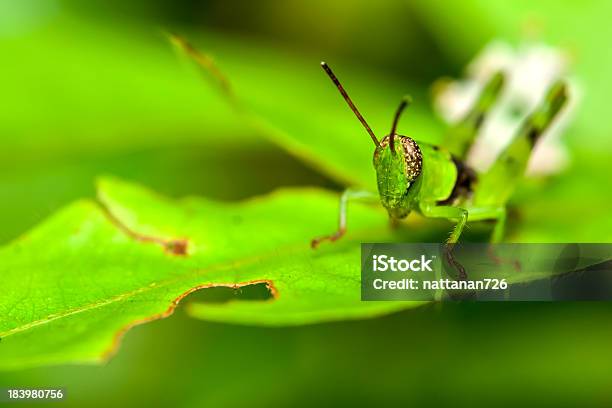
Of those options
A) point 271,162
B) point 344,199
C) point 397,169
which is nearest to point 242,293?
point 344,199

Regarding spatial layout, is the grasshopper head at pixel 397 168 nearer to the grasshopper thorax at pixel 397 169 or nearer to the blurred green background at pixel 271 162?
the grasshopper thorax at pixel 397 169

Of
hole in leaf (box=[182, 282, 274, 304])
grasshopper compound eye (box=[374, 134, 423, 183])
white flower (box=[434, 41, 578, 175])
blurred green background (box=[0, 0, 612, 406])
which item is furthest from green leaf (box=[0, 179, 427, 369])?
white flower (box=[434, 41, 578, 175])

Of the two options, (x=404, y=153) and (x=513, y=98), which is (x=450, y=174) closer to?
(x=404, y=153)

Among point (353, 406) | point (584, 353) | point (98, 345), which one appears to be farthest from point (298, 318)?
point (584, 353)

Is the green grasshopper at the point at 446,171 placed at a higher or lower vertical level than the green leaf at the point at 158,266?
higher

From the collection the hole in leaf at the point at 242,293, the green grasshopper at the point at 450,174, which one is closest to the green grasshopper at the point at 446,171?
the green grasshopper at the point at 450,174

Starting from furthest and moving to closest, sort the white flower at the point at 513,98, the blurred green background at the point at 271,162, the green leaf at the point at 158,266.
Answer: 1. the white flower at the point at 513,98
2. the blurred green background at the point at 271,162
3. the green leaf at the point at 158,266

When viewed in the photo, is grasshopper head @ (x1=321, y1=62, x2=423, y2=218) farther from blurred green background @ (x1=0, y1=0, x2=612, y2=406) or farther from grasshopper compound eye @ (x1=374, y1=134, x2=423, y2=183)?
blurred green background @ (x1=0, y1=0, x2=612, y2=406)
